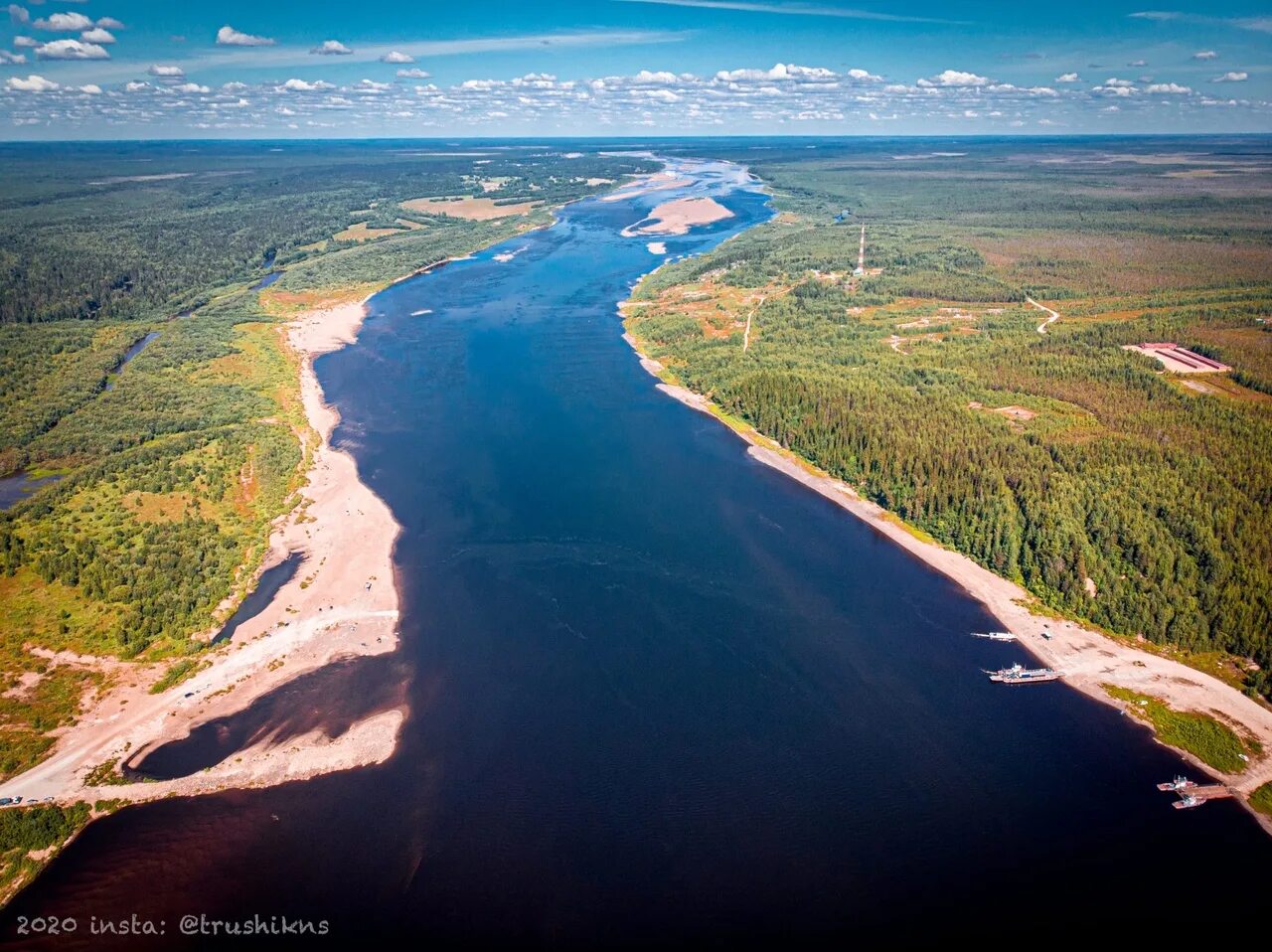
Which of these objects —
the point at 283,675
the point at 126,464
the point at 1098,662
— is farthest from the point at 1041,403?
the point at 126,464

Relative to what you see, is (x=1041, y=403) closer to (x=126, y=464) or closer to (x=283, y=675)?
(x=283, y=675)

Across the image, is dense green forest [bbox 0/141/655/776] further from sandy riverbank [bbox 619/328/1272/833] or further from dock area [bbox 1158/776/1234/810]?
dock area [bbox 1158/776/1234/810]

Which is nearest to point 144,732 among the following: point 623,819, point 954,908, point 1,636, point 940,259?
point 1,636

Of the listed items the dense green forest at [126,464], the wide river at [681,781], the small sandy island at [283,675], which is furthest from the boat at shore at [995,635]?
the dense green forest at [126,464]

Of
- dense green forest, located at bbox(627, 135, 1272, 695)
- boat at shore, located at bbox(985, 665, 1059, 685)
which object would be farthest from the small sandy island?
dense green forest, located at bbox(627, 135, 1272, 695)

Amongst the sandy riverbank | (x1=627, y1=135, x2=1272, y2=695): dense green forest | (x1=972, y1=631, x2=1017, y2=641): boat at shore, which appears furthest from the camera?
(x1=627, y1=135, x2=1272, y2=695): dense green forest
